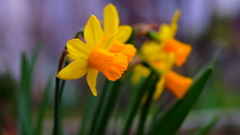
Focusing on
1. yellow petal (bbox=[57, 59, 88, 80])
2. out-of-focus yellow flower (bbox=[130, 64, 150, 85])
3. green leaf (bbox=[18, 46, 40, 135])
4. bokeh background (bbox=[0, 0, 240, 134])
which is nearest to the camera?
yellow petal (bbox=[57, 59, 88, 80])

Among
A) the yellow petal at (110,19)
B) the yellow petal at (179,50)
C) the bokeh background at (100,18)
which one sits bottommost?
the bokeh background at (100,18)

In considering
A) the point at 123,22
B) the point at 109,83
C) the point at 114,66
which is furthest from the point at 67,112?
the point at 114,66

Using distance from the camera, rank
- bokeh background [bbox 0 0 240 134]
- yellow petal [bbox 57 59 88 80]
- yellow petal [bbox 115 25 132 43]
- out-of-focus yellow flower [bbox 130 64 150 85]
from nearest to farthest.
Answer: yellow petal [bbox 57 59 88 80] → yellow petal [bbox 115 25 132 43] → out-of-focus yellow flower [bbox 130 64 150 85] → bokeh background [bbox 0 0 240 134]

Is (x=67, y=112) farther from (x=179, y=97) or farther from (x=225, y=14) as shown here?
(x=225, y=14)

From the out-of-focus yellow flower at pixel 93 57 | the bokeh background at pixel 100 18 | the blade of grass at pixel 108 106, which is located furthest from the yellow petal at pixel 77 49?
the bokeh background at pixel 100 18

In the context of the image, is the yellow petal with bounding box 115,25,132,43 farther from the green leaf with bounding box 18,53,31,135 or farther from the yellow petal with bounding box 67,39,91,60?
the green leaf with bounding box 18,53,31,135

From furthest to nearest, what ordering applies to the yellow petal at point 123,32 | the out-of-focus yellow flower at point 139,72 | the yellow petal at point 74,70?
the out-of-focus yellow flower at point 139,72
the yellow petal at point 123,32
the yellow petal at point 74,70

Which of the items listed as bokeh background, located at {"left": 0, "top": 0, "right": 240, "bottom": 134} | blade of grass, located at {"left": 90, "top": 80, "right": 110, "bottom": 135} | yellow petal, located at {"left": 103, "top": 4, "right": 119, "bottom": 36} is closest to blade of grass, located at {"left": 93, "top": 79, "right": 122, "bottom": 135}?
blade of grass, located at {"left": 90, "top": 80, "right": 110, "bottom": 135}

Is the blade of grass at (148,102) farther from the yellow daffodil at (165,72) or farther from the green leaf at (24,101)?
the green leaf at (24,101)
